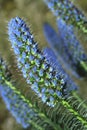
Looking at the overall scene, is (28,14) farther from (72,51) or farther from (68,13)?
(68,13)

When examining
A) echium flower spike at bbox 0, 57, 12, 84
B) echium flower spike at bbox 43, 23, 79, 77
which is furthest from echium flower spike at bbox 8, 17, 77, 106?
echium flower spike at bbox 43, 23, 79, 77

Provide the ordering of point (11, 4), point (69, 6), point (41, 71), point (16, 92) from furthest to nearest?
point (11, 4), point (69, 6), point (16, 92), point (41, 71)

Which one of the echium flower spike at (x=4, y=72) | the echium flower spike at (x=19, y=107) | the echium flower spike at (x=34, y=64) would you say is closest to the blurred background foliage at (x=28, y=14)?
the echium flower spike at (x=19, y=107)

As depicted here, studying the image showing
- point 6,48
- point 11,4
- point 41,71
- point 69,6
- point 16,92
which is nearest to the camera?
point 41,71

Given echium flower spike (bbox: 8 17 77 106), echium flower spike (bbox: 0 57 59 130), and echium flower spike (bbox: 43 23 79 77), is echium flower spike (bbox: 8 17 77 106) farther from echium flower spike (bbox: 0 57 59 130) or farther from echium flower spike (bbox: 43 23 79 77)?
echium flower spike (bbox: 43 23 79 77)

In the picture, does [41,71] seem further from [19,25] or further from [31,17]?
[31,17]

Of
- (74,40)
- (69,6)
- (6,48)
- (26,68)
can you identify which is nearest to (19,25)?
(26,68)
